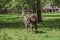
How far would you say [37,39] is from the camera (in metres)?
12.3

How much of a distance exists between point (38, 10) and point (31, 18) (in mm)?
13047

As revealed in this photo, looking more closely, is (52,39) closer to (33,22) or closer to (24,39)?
(24,39)

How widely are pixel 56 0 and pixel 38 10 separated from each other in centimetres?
1205

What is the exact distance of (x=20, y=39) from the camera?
482 inches

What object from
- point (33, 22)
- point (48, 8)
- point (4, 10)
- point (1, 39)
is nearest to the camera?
point (1, 39)

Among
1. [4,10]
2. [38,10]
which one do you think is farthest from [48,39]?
[4,10]

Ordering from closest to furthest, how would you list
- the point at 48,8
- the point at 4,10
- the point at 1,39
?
the point at 1,39 → the point at 4,10 → the point at 48,8

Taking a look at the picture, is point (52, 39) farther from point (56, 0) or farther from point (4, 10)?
point (4, 10)

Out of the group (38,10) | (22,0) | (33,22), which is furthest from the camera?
(22,0)

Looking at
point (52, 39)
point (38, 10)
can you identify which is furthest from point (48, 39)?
point (38, 10)

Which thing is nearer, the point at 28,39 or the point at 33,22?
the point at 28,39

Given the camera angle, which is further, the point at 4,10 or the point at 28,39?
the point at 4,10

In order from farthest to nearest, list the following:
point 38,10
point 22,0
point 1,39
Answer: point 22,0 < point 38,10 < point 1,39

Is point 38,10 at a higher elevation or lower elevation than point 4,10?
higher
